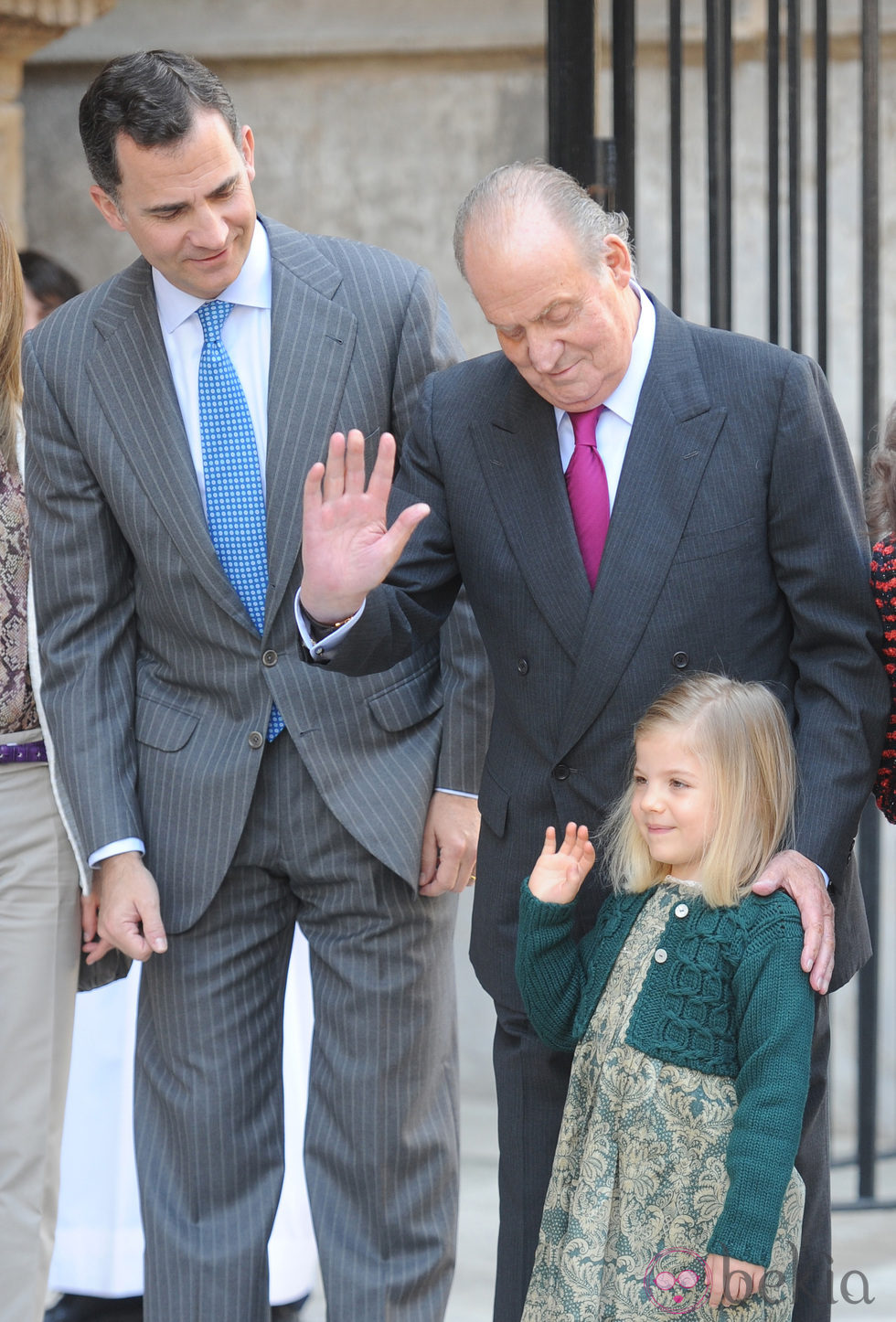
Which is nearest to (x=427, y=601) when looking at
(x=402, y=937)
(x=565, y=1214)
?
(x=402, y=937)

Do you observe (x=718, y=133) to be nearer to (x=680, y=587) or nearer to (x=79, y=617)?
(x=680, y=587)

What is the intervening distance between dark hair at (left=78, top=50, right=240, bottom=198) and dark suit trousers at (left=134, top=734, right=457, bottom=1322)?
806mm

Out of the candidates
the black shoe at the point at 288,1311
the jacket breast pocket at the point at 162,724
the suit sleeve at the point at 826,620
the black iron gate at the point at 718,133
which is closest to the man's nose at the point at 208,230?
the jacket breast pocket at the point at 162,724

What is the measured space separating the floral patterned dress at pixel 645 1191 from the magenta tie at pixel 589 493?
→ 43 centimetres

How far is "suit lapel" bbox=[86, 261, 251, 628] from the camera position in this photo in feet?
7.55

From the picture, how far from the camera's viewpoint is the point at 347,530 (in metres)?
2.06

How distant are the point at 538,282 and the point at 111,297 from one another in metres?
0.72

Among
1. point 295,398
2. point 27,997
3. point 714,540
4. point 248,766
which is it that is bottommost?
point 27,997

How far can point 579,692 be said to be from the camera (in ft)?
6.86

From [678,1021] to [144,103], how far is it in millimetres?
1315

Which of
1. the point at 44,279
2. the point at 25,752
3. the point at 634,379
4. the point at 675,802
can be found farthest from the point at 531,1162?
the point at 44,279

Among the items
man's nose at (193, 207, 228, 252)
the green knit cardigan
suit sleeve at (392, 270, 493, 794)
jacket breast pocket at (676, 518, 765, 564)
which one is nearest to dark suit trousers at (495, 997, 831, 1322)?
the green knit cardigan

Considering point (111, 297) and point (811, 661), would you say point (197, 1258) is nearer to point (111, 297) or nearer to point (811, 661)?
point (811, 661)

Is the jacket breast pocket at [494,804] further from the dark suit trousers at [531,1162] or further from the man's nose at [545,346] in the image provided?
the man's nose at [545,346]
